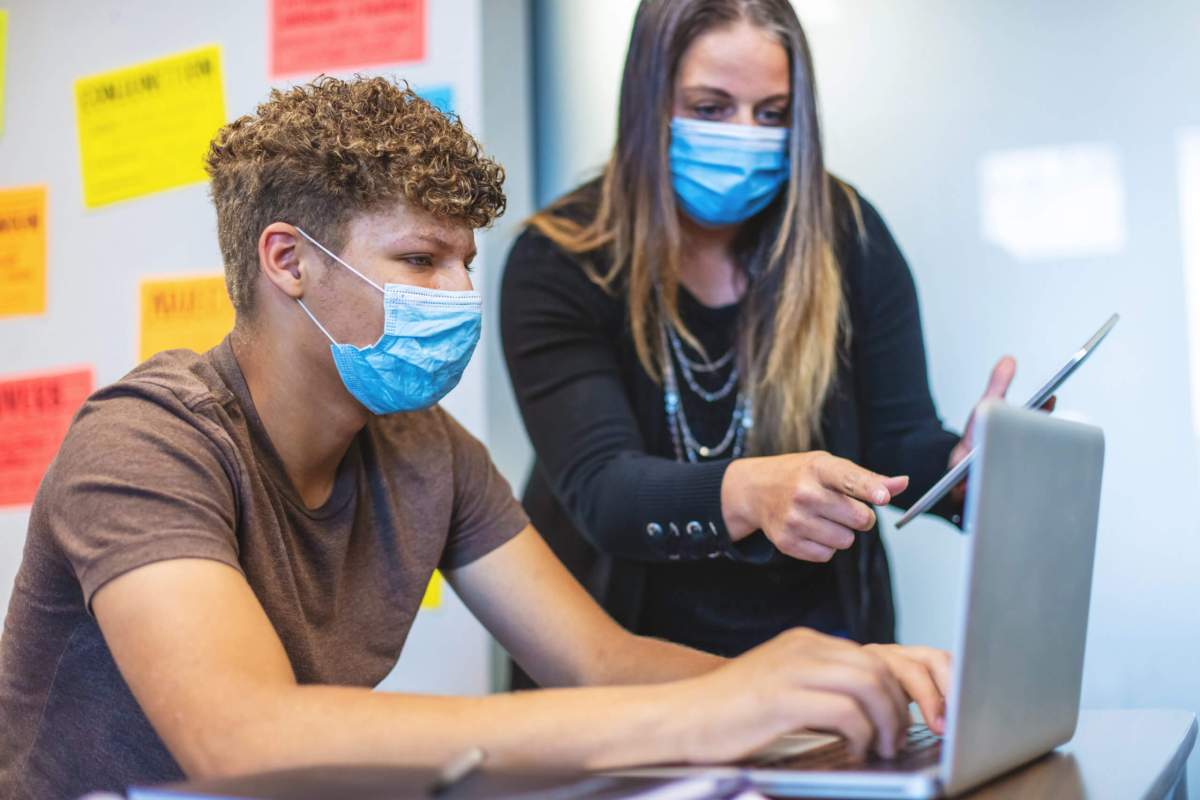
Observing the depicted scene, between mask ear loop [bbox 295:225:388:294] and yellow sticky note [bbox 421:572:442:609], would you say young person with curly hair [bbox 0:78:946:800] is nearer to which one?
mask ear loop [bbox 295:225:388:294]

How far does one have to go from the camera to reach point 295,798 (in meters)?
0.57

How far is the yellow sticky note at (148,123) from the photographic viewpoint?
184 cm

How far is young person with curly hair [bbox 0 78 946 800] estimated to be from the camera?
73 cm

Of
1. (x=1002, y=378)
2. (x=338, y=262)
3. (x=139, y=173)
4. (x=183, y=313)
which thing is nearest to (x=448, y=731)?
(x=338, y=262)

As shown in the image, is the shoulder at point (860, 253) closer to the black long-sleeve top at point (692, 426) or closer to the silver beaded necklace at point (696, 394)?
the black long-sleeve top at point (692, 426)

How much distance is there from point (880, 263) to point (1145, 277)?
0.54 metres

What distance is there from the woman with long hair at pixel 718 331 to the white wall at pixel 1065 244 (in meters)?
0.32

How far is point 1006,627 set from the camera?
703mm

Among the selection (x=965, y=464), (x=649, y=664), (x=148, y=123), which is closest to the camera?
(x=965, y=464)

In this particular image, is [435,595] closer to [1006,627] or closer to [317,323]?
[317,323]

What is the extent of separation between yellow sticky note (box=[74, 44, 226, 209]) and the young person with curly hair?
747mm

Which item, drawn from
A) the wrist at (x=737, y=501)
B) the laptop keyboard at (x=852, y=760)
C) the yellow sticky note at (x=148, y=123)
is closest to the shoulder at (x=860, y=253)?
the wrist at (x=737, y=501)

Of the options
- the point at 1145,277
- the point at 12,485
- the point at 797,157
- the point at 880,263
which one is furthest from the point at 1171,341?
the point at 12,485

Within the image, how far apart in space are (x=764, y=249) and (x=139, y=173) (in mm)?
941
